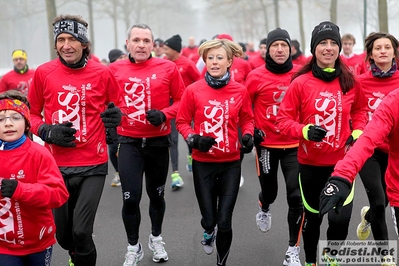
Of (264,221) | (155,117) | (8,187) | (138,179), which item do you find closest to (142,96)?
(155,117)

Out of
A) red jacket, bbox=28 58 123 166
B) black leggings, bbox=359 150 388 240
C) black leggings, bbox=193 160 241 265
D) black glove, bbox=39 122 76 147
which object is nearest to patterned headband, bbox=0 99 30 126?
black glove, bbox=39 122 76 147

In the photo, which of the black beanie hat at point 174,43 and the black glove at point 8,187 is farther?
the black beanie hat at point 174,43

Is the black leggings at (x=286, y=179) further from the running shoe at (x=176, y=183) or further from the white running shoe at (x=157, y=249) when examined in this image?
the running shoe at (x=176, y=183)

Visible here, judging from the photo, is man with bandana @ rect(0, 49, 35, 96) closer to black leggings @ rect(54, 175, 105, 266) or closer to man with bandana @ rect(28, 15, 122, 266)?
man with bandana @ rect(28, 15, 122, 266)

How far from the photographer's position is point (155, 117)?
507cm

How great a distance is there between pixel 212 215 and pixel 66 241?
129 centimetres

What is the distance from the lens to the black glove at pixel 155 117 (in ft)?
16.6

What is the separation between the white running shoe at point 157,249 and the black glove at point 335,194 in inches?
103

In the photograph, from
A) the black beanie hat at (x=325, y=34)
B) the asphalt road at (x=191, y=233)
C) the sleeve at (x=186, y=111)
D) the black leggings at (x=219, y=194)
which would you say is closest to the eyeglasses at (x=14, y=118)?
the sleeve at (x=186, y=111)

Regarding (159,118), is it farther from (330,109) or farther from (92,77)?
(330,109)

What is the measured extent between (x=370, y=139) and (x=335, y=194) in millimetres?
451

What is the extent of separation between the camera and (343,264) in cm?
495

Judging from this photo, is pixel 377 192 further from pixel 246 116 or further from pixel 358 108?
pixel 246 116

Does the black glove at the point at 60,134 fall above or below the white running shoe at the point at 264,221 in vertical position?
above
